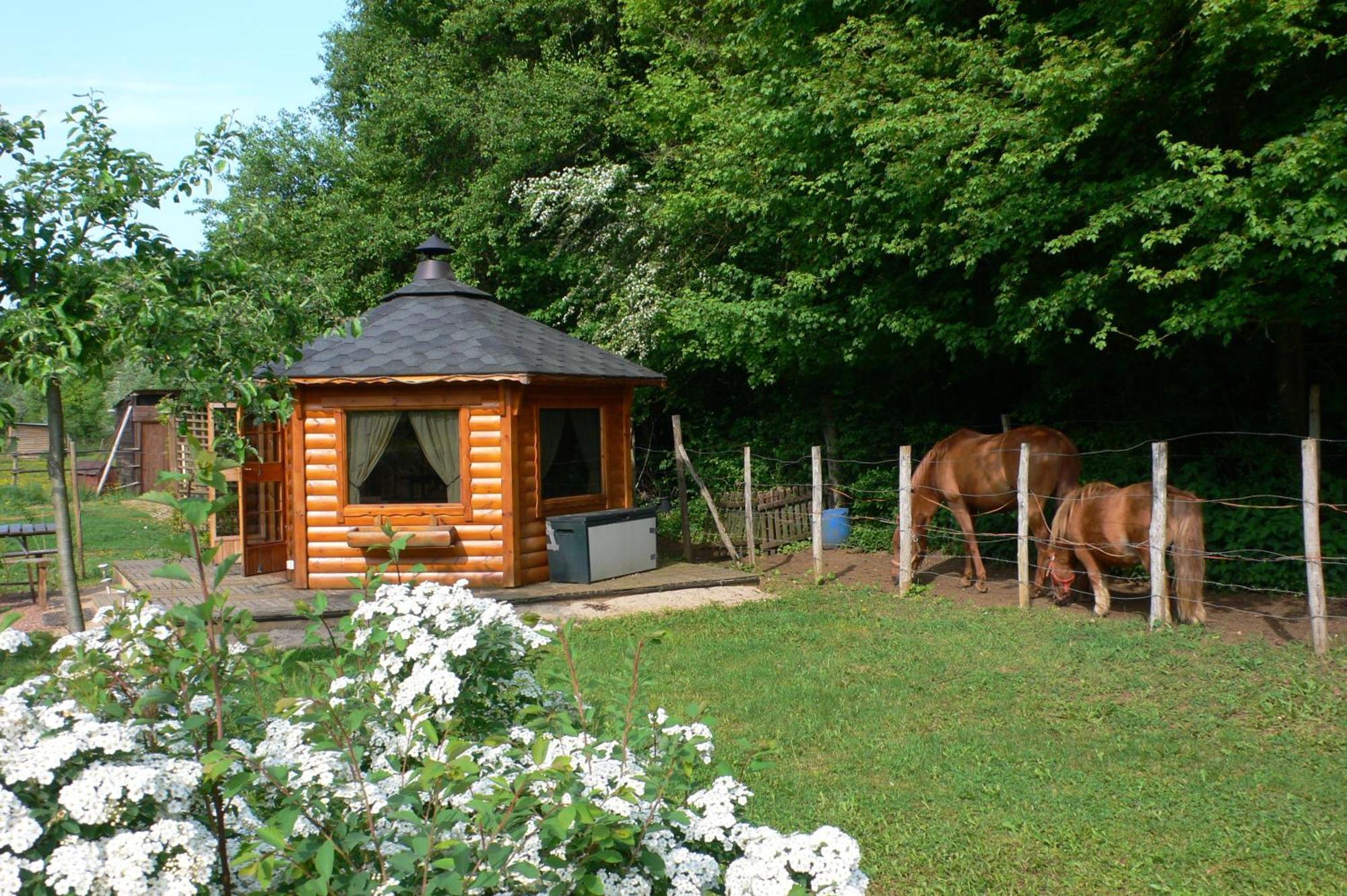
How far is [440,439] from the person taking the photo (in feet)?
36.1

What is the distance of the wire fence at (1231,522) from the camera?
955 centimetres

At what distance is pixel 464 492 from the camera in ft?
35.9

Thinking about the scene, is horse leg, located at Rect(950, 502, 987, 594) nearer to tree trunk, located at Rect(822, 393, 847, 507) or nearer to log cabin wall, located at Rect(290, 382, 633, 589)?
tree trunk, located at Rect(822, 393, 847, 507)

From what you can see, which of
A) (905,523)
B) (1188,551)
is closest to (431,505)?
(905,523)

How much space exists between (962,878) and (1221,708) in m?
3.20

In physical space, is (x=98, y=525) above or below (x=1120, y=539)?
below

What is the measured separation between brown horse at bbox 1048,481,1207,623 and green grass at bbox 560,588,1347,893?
1.64 ft

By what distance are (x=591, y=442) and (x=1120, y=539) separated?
606 centimetres

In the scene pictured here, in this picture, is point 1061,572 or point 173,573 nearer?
point 173,573

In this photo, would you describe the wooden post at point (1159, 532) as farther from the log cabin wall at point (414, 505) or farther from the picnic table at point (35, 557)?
the picnic table at point (35, 557)

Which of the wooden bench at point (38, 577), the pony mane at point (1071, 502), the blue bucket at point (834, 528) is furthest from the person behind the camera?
the blue bucket at point (834, 528)

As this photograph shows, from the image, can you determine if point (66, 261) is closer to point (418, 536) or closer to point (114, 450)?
point (418, 536)

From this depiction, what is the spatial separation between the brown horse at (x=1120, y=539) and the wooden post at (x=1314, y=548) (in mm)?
985

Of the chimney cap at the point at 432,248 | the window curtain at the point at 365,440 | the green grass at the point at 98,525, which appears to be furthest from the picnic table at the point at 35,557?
the chimney cap at the point at 432,248
